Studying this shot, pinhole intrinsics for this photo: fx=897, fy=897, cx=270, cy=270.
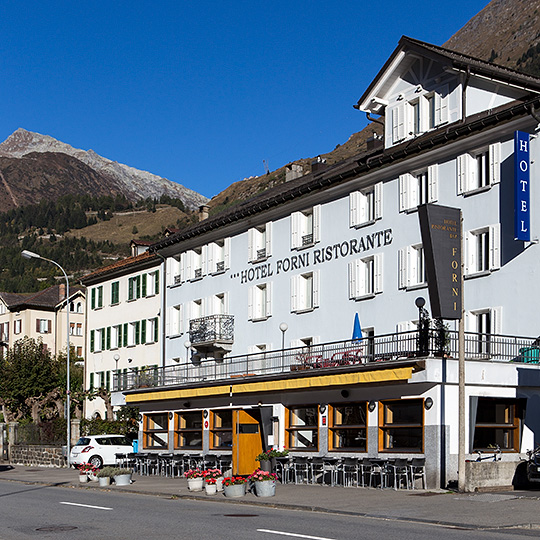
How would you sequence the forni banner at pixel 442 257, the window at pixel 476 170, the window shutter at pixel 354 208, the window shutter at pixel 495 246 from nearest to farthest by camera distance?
the forni banner at pixel 442 257 → the window shutter at pixel 495 246 → the window at pixel 476 170 → the window shutter at pixel 354 208

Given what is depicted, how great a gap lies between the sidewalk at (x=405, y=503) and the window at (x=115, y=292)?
2653 cm

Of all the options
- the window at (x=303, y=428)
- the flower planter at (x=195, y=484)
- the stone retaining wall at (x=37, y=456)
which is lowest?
the stone retaining wall at (x=37, y=456)

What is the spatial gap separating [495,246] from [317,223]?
995 centimetres

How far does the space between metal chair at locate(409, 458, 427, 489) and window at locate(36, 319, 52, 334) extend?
75100 mm

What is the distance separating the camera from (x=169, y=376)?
39.3 meters

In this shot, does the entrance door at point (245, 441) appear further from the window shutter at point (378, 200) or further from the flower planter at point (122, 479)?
the window shutter at point (378, 200)

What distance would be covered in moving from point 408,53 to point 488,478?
17003 millimetres

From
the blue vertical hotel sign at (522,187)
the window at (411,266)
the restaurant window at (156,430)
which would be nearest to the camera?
the blue vertical hotel sign at (522,187)

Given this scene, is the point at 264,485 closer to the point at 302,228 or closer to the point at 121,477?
the point at 121,477

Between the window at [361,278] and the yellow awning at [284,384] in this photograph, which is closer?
the yellow awning at [284,384]

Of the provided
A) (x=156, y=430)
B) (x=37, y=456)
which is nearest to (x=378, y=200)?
(x=156, y=430)

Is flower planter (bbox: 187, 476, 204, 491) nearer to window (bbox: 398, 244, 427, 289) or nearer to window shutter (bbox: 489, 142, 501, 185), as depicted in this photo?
window (bbox: 398, 244, 427, 289)

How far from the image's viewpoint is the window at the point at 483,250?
2819 centimetres

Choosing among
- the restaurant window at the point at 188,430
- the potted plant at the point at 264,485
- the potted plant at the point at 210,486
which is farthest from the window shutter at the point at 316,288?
the potted plant at the point at 264,485
